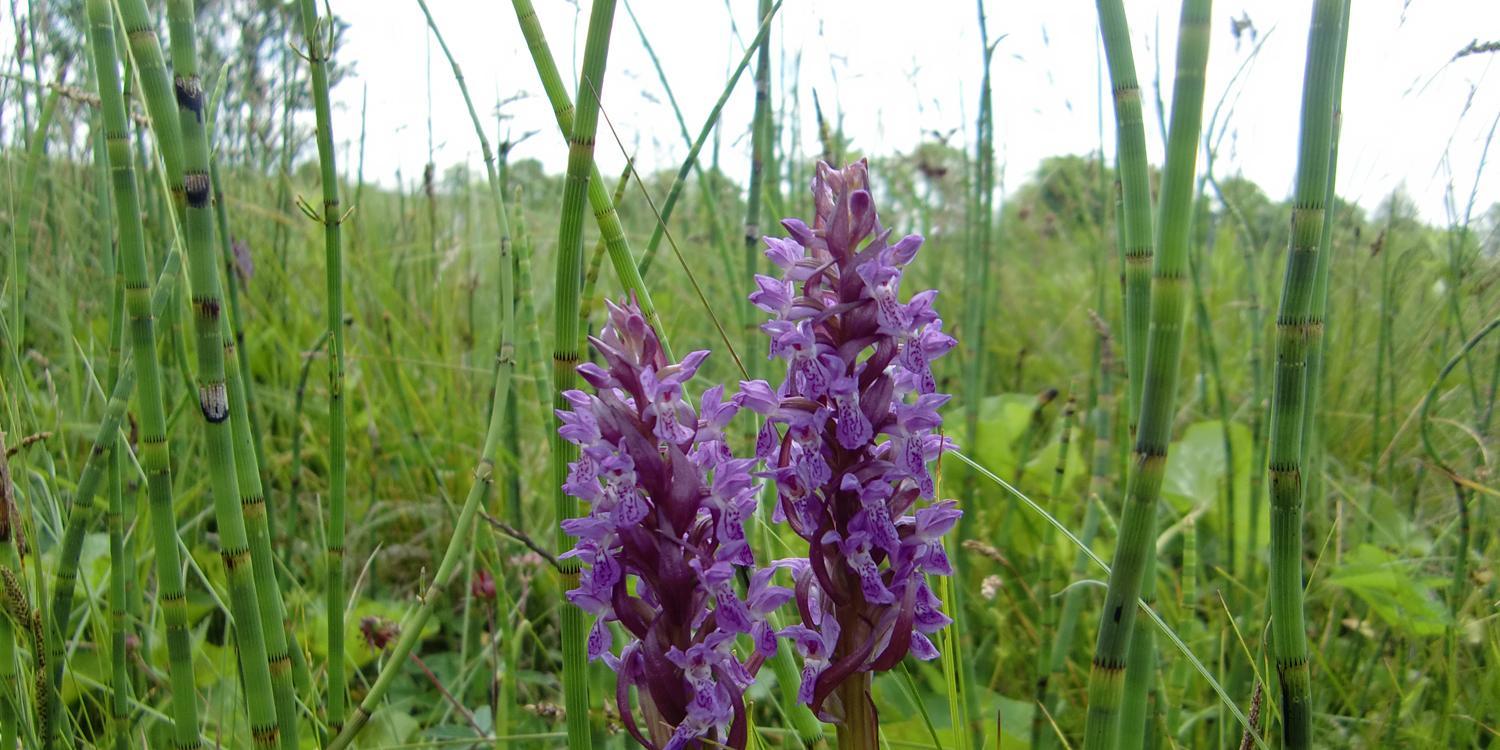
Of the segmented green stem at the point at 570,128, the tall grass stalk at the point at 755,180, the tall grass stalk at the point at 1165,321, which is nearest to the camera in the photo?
the tall grass stalk at the point at 1165,321

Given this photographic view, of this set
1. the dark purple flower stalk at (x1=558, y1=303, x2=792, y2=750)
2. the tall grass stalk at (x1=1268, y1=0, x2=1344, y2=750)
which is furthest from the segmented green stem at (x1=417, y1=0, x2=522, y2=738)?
the tall grass stalk at (x1=1268, y1=0, x2=1344, y2=750)

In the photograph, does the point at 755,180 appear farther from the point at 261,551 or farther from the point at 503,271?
the point at 261,551

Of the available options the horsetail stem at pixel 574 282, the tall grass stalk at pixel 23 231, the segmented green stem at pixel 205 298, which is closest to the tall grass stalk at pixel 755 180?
the horsetail stem at pixel 574 282

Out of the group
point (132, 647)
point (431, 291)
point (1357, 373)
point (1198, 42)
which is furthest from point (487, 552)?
point (1357, 373)

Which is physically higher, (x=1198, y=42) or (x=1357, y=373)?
(x=1198, y=42)

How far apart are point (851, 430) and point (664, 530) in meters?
0.17

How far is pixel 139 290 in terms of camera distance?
1.03 m

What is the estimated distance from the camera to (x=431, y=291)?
3.69 meters

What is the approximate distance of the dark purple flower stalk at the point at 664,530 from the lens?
845mm

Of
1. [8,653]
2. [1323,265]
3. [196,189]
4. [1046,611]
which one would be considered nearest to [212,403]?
[196,189]

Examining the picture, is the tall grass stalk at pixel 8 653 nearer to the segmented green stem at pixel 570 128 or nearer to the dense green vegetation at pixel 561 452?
the dense green vegetation at pixel 561 452

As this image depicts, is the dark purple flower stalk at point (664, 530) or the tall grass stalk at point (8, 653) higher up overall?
the dark purple flower stalk at point (664, 530)

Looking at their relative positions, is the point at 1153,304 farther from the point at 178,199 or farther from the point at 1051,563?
the point at 1051,563

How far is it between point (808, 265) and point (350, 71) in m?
1.82
